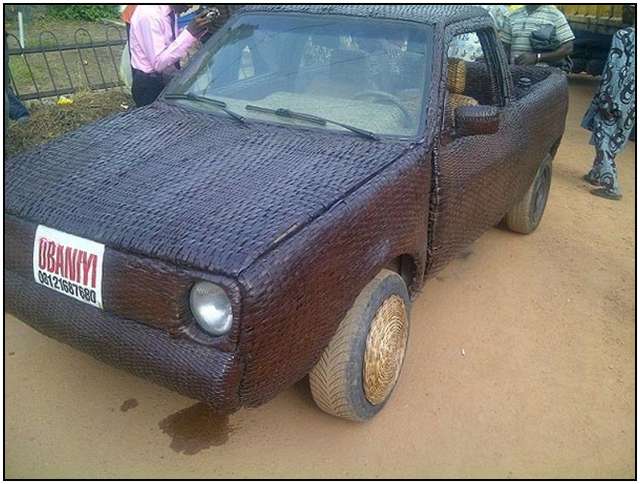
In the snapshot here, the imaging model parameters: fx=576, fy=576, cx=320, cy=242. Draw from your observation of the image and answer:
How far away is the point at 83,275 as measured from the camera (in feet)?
7.06

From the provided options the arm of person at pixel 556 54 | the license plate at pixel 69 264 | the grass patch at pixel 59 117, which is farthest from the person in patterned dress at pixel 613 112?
the license plate at pixel 69 264

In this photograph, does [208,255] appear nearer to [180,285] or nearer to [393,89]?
[180,285]

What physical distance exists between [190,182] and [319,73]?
3.81 ft

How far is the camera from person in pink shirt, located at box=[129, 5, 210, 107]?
4449mm

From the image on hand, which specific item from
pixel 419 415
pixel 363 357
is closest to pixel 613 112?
pixel 419 415

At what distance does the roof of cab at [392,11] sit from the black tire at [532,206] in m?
1.56

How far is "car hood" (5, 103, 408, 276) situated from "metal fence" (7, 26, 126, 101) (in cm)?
461

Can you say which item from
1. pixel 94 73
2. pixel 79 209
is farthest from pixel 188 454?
pixel 94 73

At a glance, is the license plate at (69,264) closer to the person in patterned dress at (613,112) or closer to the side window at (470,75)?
the side window at (470,75)

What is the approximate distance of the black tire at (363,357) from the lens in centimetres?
241

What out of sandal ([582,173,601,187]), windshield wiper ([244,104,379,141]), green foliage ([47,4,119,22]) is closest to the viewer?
windshield wiper ([244,104,379,141])

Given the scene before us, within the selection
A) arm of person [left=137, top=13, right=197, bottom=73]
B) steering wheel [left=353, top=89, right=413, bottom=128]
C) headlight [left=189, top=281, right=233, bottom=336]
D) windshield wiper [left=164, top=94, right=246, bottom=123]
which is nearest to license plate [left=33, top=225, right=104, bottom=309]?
headlight [left=189, top=281, right=233, bottom=336]

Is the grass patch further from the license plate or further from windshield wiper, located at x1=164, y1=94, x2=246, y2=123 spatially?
the license plate

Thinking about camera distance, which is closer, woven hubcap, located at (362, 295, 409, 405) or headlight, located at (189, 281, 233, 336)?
headlight, located at (189, 281, 233, 336)
